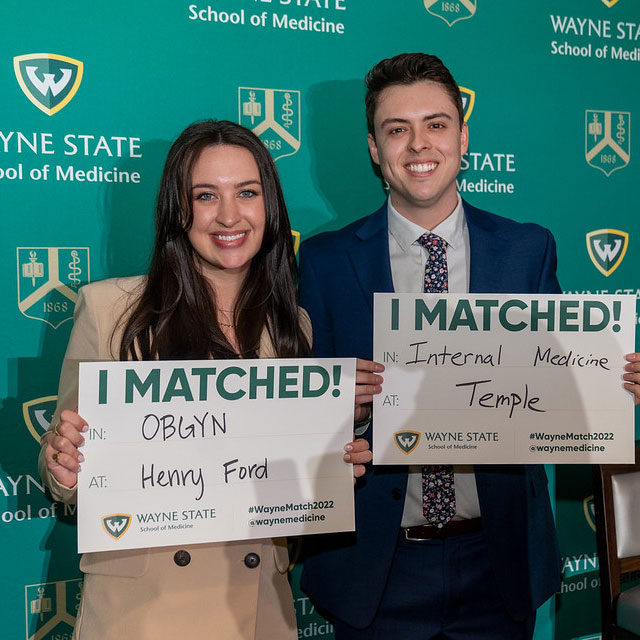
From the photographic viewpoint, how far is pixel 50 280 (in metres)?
2.16

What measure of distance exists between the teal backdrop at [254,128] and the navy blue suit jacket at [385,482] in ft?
0.46

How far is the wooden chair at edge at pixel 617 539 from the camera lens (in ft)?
7.88

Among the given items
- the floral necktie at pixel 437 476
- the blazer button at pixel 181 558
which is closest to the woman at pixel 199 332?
the blazer button at pixel 181 558

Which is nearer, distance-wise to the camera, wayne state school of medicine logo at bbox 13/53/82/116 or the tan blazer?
the tan blazer

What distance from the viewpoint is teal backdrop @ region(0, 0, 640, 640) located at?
2.13 m

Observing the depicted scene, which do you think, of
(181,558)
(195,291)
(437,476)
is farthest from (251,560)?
(195,291)

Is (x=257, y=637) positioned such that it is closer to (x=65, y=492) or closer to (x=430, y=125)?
(x=65, y=492)

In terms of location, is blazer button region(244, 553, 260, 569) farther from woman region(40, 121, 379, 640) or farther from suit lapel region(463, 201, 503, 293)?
suit lapel region(463, 201, 503, 293)

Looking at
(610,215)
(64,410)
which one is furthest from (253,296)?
(610,215)

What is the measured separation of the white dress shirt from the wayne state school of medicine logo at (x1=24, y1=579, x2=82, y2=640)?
1142 mm

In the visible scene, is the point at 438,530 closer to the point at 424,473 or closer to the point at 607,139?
the point at 424,473

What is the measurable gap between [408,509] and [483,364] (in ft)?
1.46

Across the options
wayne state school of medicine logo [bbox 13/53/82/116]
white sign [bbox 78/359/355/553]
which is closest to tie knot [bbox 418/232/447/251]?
white sign [bbox 78/359/355/553]

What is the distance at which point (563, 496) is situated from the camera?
2.80m
